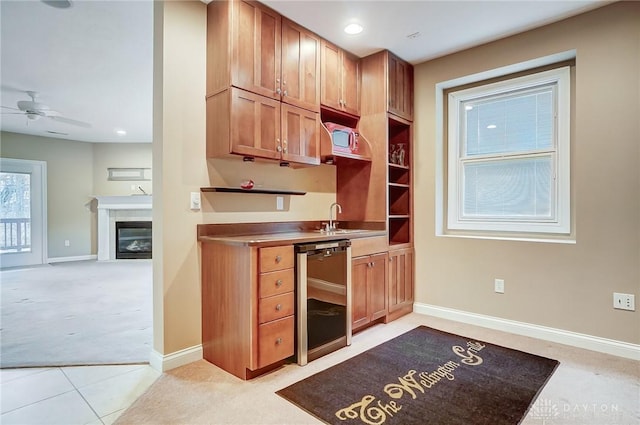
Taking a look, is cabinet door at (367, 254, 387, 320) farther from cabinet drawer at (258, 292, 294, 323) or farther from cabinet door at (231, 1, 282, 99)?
cabinet door at (231, 1, 282, 99)

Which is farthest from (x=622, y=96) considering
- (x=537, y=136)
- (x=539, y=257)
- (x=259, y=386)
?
(x=259, y=386)

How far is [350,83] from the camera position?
3.54 m

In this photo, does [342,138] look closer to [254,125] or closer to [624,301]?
[254,125]

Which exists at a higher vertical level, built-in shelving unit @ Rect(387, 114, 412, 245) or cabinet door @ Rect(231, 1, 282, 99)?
cabinet door @ Rect(231, 1, 282, 99)

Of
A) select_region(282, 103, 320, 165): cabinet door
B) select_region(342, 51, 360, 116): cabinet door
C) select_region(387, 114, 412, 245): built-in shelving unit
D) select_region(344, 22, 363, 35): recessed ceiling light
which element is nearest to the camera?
select_region(282, 103, 320, 165): cabinet door

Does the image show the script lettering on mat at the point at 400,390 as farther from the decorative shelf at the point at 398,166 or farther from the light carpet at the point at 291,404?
the decorative shelf at the point at 398,166

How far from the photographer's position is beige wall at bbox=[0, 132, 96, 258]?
6962 millimetres

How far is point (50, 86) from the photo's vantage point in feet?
14.8

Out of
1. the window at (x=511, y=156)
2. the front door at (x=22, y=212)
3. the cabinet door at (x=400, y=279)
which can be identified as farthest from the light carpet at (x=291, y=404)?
the front door at (x=22, y=212)

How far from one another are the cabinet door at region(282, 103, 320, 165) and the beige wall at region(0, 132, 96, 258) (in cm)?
684

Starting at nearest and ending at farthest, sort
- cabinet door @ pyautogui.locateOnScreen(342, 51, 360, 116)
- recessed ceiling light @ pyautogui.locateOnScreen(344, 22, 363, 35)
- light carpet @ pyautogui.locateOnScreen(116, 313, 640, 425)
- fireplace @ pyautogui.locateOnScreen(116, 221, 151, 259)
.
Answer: light carpet @ pyautogui.locateOnScreen(116, 313, 640, 425), recessed ceiling light @ pyautogui.locateOnScreen(344, 22, 363, 35), cabinet door @ pyautogui.locateOnScreen(342, 51, 360, 116), fireplace @ pyautogui.locateOnScreen(116, 221, 151, 259)

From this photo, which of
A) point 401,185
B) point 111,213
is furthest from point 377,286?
point 111,213

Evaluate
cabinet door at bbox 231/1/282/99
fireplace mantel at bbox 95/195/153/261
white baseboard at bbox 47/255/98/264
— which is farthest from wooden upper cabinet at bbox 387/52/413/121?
white baseboard at bbox 47/255/98/264

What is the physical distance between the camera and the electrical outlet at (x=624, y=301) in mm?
2625
